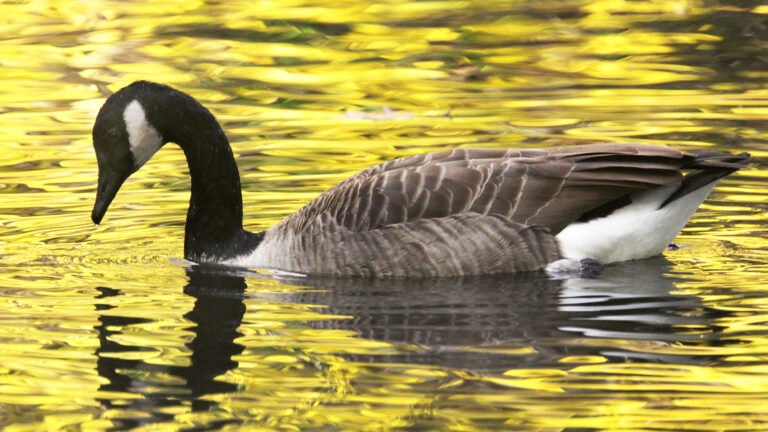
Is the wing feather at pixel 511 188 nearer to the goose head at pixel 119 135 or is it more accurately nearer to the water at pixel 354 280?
the water at pixel 354 280

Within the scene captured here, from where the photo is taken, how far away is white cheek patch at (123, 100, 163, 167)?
32.6 feet

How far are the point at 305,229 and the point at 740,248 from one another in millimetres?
3006

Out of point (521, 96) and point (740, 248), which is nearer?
point (740, 248)

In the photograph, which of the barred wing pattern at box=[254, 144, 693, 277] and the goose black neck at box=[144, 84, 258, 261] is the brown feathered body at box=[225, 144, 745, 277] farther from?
the goose black neck at box=[144, 84, 258, 261]

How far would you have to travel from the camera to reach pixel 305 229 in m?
9.98

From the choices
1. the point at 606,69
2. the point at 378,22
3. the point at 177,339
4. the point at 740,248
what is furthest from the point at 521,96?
the point at 177,339

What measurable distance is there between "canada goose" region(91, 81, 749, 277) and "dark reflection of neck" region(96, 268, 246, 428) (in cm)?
80

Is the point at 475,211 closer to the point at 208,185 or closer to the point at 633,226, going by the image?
the point at 633,226

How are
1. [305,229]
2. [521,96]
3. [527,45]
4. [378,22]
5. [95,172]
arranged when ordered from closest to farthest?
[305,229]
[95,172]
[521,96]
[527,45]
[378,22]

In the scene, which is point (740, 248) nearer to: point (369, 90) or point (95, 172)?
point (95, 172)

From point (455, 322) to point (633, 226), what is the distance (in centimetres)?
193

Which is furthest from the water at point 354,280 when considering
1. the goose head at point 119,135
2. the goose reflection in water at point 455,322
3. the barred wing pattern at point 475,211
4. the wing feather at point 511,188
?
the goose head at point 119,135

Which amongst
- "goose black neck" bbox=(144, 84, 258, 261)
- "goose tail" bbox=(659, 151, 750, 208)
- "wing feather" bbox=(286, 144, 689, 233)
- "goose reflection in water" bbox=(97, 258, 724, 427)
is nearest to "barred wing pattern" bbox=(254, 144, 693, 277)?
"wing feather" bbox=(286, 144, 689, 233)

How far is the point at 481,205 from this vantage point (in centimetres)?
962
